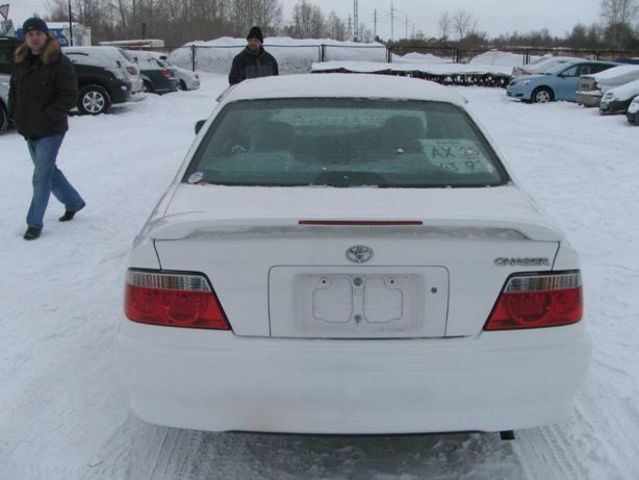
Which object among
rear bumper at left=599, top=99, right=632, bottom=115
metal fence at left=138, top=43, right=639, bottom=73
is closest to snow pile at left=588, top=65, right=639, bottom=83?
rear bumper at left=599, top=99, right=632, bottom=115

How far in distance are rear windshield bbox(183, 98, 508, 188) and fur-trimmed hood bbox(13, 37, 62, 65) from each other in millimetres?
2956

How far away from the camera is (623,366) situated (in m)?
3.80

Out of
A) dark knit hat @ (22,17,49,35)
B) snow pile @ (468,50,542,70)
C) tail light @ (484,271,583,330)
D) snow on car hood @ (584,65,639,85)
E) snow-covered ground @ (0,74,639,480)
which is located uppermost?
snow pile @ (468,50,542,70)

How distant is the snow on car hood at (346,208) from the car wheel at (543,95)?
21169 mm

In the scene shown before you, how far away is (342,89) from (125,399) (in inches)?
74.0

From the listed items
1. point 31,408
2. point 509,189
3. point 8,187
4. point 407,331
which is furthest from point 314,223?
point 8,187

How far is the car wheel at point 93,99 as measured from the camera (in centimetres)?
1584

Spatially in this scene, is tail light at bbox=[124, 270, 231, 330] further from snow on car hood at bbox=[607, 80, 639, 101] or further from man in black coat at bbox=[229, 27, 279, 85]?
snow on car hood at bbox=[607, 80, 639, 101]

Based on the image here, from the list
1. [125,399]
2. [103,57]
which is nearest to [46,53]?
[125,399]

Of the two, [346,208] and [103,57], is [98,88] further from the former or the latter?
[346,208]

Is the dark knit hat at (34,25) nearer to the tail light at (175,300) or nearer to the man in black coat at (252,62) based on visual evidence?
the man in black coat at (252,62)

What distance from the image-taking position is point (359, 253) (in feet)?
7.78

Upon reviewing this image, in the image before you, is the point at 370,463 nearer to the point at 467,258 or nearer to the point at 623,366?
the point at 467,258

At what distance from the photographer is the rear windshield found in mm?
3000
